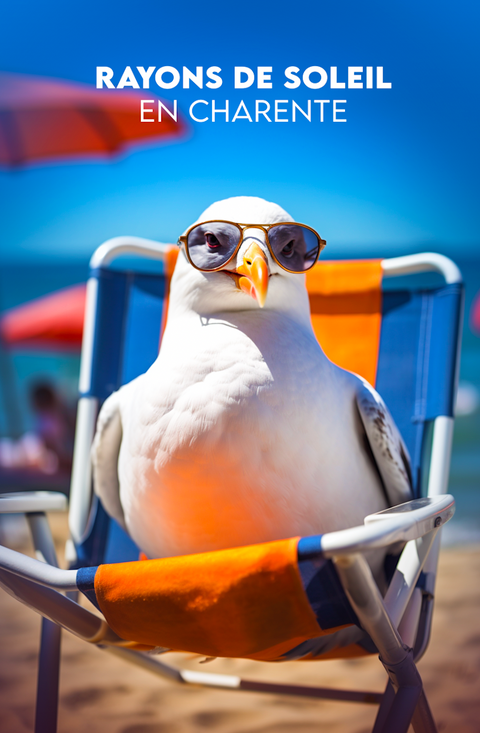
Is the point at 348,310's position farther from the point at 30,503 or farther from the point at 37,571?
the point at 37,571

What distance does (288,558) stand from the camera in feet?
2.78

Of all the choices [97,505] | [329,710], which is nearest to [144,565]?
[97,505]

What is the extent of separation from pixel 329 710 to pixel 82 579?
1366mm

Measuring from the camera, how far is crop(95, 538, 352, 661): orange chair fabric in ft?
2.84

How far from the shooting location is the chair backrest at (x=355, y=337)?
1.56 metres

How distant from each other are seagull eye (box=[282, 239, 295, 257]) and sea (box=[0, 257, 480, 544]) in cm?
357

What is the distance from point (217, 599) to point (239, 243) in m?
0.68

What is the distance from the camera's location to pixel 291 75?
6.45 feet

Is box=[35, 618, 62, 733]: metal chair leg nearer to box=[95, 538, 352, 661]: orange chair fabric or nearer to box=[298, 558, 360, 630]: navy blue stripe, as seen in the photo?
box=[95, 538, 352, 661]: orange chair fabric

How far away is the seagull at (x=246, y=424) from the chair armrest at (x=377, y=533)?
18cm

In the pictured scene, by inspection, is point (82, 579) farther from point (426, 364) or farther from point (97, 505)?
point (426, 364)

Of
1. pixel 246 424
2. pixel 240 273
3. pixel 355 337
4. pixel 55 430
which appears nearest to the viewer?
pixel 246 424

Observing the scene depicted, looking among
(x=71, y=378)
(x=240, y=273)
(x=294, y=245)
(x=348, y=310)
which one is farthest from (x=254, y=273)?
(x=71, y=378)

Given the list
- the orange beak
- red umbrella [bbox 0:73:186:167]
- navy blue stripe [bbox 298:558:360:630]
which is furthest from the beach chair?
red umbrella [bbox 0:73:186:167]
